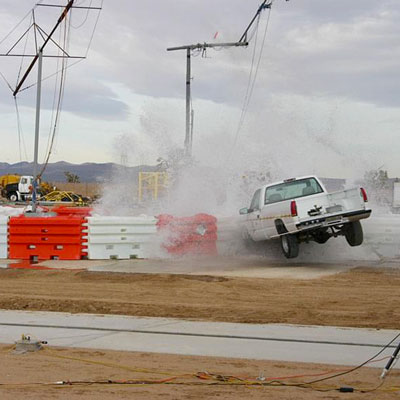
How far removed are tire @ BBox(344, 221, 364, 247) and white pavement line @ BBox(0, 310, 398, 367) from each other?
7287 mm

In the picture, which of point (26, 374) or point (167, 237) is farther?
point (167, 237)

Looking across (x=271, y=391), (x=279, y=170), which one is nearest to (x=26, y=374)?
(x=271, y=391)

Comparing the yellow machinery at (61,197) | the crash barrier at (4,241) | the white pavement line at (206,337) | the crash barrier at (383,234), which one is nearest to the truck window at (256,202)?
the crash barrier at (383,234)

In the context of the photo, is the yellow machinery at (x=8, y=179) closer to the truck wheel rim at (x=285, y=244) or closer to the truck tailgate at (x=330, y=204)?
the truck wheel rim at (x=285, y=244)

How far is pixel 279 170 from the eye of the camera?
27.4 meters

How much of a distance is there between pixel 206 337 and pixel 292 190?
29.6ft

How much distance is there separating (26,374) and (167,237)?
11624 millimetres

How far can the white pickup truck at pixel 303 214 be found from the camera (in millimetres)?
16203

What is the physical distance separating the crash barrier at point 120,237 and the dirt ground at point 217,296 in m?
2.33

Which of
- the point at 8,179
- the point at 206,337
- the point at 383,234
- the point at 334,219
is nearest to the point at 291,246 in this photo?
the point at 334,219

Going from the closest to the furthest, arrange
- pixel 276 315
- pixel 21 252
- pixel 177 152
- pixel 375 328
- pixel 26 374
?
1. pixel 26 374
2. pixel 375 328
3. pixel 276 315
4. pixel 21 252
5. pixel 177 152

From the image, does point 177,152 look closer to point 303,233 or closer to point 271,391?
point 303,233

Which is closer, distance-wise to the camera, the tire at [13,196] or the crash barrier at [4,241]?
the crash barrier at [4,241]

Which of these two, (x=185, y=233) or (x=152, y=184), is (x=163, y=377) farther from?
(x=152, y=184)
